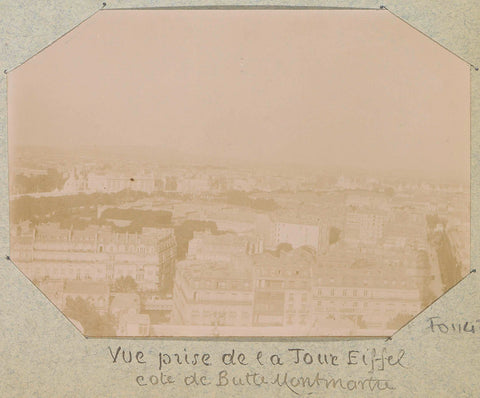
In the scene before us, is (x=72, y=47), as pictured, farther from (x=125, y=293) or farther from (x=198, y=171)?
(x=125, y=293)

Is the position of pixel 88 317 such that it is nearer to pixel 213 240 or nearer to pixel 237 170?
pixel 213 240
